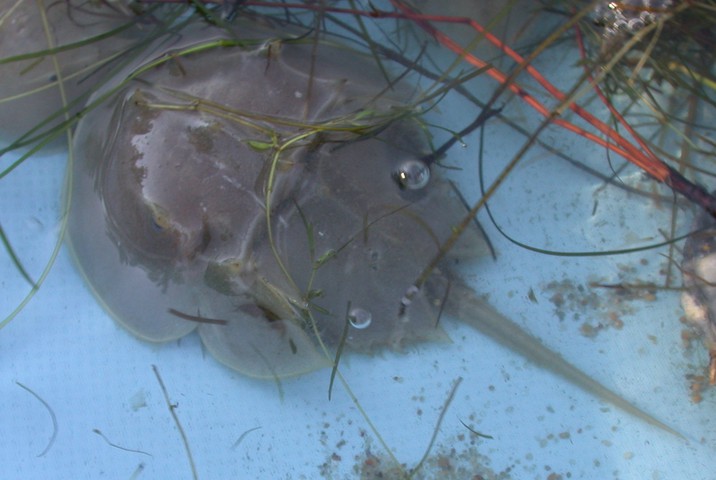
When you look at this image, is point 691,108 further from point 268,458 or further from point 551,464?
point 268,458

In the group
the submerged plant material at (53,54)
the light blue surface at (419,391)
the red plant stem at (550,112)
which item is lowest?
the light blue surface at (419,391)

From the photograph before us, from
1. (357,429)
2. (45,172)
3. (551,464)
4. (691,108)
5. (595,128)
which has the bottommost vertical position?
(357,429)

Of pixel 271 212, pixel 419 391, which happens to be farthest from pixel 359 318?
pixel 271 212

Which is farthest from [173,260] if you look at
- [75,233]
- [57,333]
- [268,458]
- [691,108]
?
[691,108]

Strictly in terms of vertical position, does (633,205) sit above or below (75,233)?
above

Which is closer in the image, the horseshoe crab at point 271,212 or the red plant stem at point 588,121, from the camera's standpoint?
the horseshoe crab at point 271,212

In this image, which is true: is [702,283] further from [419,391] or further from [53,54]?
[53,54]

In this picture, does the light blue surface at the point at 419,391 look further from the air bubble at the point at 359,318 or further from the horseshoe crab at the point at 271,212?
the air bubble at the point at 359,318

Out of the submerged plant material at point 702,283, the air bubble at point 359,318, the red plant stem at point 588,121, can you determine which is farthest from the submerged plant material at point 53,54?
the submerged plant material at point 702,283
